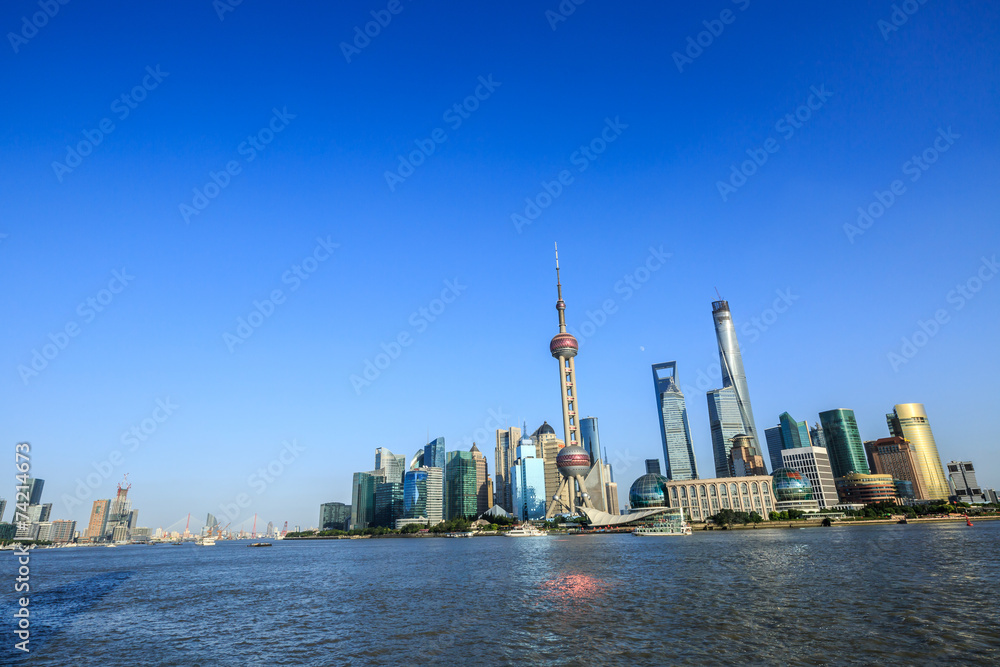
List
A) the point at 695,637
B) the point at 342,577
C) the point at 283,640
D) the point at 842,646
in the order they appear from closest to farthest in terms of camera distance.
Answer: the point at 842,646 < the point at 695,637 < the point at 283,640 < the point at 342,577

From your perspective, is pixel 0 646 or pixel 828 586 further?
pixel 828 586

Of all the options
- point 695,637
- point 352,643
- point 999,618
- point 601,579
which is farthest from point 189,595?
point 999,618

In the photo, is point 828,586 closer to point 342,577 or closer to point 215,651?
point 215,651

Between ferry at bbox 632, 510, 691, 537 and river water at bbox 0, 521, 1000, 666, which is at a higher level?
river water at bbox 0, 521, 1000, 666

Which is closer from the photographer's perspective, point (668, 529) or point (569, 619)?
point (569, 619)

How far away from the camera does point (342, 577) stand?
71.2 m

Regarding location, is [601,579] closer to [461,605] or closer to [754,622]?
[461,605]

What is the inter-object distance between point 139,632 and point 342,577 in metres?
36.7

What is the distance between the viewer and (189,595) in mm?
56906

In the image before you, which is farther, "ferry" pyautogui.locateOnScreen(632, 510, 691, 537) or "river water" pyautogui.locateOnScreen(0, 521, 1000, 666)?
"ferry" pyautogui.locateOnScreen(632, 510, 691, 537)

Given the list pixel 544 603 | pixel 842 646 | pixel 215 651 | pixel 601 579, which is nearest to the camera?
pixel 842 646

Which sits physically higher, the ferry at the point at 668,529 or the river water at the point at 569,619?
the river water at the point at 569,619

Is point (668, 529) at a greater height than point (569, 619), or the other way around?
point (569, 619)

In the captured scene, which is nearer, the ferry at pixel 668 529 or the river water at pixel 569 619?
the river water at pixel 569 619
